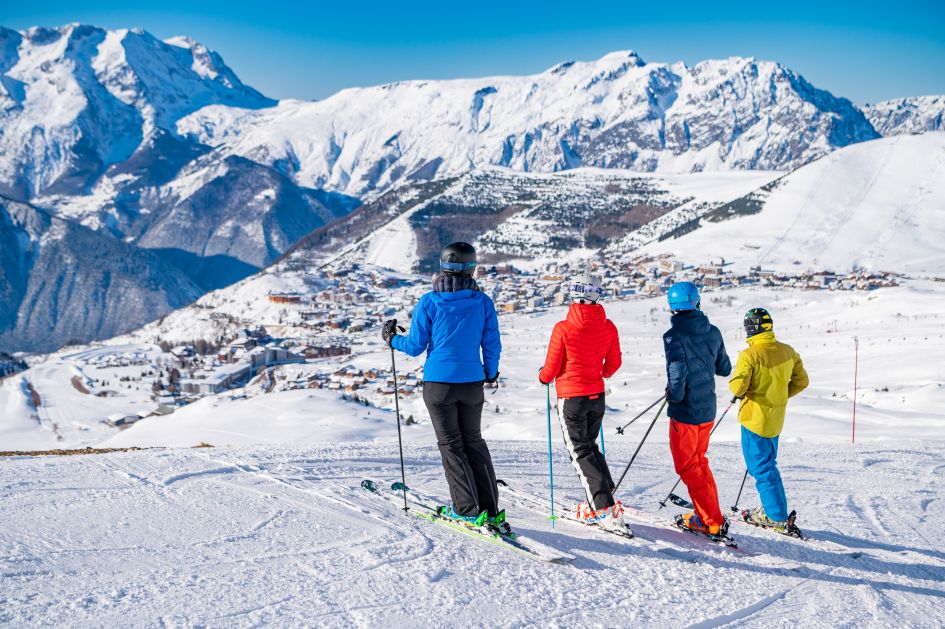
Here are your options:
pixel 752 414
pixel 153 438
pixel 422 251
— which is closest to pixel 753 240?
A: pixel 422 251

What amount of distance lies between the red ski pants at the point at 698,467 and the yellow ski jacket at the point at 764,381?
1.58 ft

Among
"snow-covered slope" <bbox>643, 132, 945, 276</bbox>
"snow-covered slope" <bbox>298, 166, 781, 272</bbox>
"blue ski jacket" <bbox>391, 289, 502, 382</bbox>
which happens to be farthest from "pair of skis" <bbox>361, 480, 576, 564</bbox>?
"snow-covered slope" <bbox>298, 166, 781, 272</bbox>

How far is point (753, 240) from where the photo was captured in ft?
405

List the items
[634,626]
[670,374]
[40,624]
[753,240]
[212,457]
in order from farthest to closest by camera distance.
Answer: [753,240] → [212,457] → [670,374] → [634,626] → [40,624]

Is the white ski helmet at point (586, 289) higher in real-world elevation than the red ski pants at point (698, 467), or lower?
higher

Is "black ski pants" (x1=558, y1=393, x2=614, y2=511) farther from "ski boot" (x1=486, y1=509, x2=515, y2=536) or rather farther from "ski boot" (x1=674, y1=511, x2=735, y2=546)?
"ski boot" (x1=486, y1=509, x2=515, y2=536)

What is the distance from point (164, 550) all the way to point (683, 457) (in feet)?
12.1

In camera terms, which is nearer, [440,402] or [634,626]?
[634,626]

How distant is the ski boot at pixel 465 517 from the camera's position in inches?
201

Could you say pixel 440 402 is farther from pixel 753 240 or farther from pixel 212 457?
pixel 753 240

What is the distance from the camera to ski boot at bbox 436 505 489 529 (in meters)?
5.11

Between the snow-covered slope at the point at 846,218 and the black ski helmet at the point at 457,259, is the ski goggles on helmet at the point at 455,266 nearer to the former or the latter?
the black ski helmet at the point at 457,259

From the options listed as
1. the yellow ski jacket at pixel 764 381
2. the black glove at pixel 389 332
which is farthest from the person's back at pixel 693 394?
the black glove at pixel 389 332

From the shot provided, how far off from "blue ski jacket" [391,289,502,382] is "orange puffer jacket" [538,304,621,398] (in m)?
0.58
